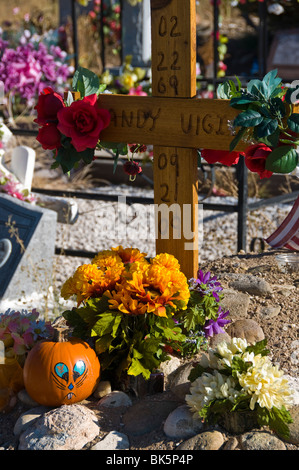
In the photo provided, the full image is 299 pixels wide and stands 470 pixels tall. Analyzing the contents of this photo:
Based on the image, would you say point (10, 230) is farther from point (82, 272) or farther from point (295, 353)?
point (295, 353)

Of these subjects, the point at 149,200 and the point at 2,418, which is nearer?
the point at 2,418

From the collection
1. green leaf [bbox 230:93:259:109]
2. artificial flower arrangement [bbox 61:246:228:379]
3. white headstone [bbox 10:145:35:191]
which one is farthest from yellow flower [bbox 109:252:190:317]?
white headstone [bbox 10:145:35:191]

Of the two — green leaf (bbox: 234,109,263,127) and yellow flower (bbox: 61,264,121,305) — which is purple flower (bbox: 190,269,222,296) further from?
green leaf (bbox: 234,109,263,127)

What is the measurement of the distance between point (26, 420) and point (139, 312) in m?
0.58

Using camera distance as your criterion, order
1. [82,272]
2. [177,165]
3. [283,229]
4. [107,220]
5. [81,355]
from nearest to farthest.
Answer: [81,355], [82,272], [177,165], [283,229], [107,220]

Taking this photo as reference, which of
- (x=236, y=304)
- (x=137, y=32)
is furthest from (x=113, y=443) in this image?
(x=137, y=32)

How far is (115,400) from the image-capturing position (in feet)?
8.59

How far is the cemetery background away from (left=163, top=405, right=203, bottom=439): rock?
22.0 inches

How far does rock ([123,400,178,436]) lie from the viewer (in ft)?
8.05

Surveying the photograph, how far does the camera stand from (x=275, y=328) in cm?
303

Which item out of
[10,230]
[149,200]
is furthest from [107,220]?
[10,230]

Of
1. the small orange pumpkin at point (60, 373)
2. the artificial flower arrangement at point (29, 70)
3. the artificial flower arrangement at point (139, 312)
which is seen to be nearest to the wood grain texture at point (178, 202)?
the artificial flower arrangement at point (139, 312)

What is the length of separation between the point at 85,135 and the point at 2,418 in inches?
47.9

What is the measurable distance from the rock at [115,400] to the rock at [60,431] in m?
0.15
